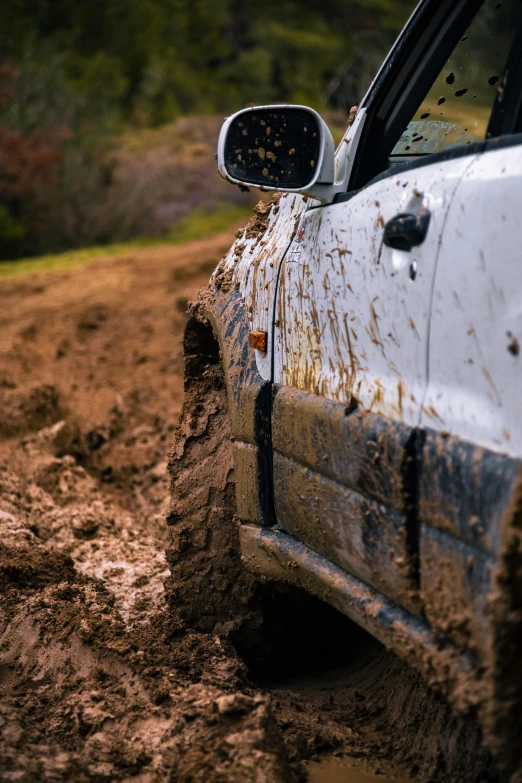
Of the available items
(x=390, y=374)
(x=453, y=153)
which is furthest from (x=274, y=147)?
(x=390, y=374)

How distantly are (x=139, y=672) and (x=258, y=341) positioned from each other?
3.82 feet

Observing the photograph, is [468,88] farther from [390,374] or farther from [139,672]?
[139,672]

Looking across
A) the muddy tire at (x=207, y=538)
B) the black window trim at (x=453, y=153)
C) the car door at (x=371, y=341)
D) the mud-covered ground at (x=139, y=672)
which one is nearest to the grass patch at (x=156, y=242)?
the mud-covered ground at (x=139, y=672)

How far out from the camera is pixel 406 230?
2.07 metres

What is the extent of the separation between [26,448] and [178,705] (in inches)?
125

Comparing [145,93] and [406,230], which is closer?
[406,230]

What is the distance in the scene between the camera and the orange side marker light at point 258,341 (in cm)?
287

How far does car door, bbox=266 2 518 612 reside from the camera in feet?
6.68

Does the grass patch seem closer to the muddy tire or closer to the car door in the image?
the muddy tire

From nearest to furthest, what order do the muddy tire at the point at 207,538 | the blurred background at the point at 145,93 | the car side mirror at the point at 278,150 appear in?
the car side mirror at the point at 278,150, the muddy tire at the point at 207,538, the blurred background at the point at 145,93

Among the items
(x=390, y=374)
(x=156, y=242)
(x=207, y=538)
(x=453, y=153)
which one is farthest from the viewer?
(x=156, y=242)

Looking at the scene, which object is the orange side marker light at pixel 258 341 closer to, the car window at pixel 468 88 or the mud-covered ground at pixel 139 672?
the car window at pixel 468 88

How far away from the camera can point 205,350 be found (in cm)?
355

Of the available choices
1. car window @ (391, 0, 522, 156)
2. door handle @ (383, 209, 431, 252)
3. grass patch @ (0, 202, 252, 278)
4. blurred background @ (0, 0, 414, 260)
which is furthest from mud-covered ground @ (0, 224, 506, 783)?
grass patch @ (0, 202, 252, 278)
